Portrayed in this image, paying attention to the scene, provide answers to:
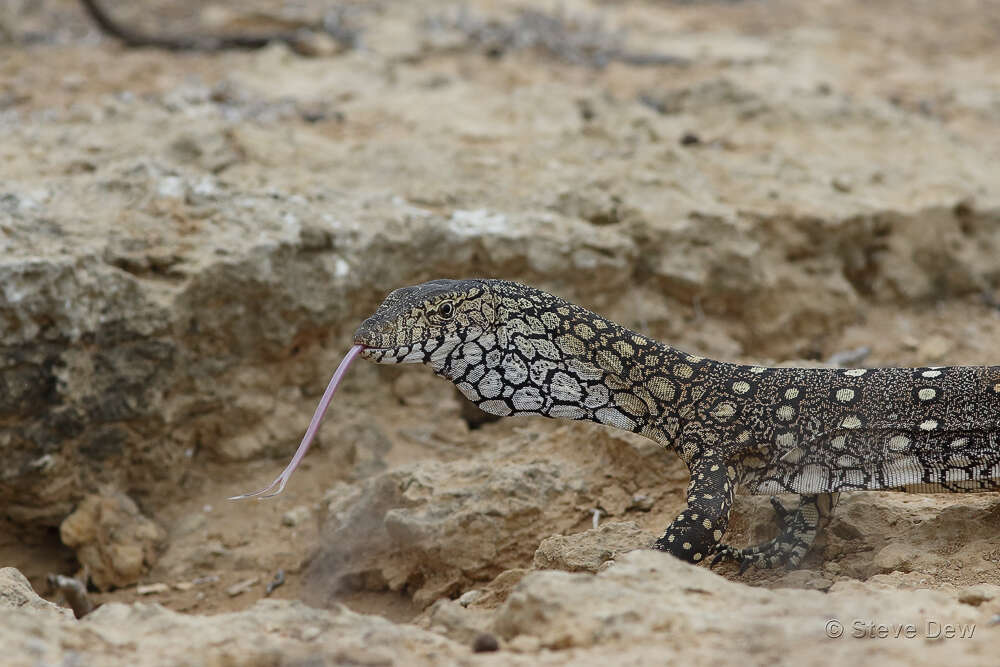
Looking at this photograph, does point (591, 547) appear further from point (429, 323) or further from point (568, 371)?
point (429, 323)

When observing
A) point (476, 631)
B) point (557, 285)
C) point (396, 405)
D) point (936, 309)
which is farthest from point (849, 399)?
point (936, 309)

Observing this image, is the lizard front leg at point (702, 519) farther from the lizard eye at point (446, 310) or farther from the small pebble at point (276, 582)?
the small pebble at point (276, 582)

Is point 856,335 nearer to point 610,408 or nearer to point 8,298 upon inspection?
point 610,408

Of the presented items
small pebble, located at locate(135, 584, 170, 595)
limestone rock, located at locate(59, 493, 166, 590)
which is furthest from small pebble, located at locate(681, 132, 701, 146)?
small pebble, located at locate(135, 584, 170, 595)

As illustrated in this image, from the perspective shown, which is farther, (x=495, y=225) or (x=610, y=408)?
(x=495, y=225)

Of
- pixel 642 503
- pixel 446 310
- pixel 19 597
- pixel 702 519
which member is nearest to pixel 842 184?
pixel 642 503

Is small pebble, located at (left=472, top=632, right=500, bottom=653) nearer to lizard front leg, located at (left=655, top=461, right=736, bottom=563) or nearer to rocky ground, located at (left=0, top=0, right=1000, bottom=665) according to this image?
rocky ground, located at (left=0, top=0, right=1000, bottom=665)
